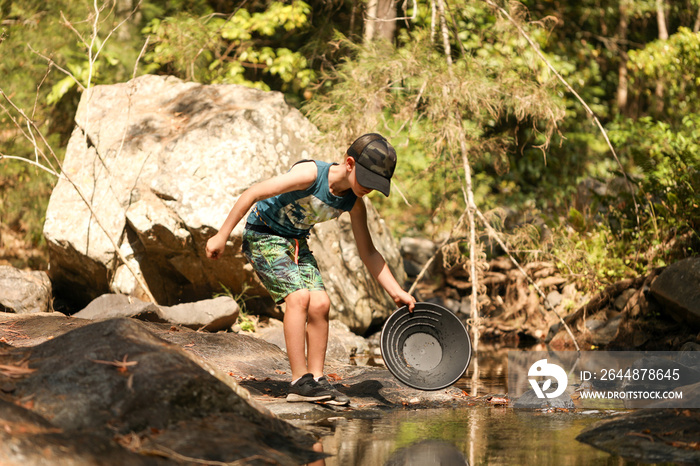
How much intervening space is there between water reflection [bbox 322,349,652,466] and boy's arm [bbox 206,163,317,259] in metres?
1.15

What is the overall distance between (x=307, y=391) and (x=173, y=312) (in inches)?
95.5

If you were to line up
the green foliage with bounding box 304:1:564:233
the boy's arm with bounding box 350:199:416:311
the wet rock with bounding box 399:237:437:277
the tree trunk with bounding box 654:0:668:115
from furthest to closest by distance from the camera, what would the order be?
1. the tree trunk with bounding box 654:0:668:115
2. the wet rock with bounding box 399:237:437:277
3. the green foliage with bounding box 304:1:564:233
4. the boy's arm with bounding box 350:199:416:311

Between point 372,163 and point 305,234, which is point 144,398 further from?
point 305,234

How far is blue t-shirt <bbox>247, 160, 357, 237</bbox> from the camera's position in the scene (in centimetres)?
410

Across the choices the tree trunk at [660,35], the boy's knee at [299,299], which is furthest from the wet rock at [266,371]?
the tree trunk at [660,35]

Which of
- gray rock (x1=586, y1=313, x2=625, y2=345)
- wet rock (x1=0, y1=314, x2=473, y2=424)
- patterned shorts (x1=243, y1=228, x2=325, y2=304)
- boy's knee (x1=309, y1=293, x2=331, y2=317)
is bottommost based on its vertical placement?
gray rock (x1=586, y1=313, x2=625, y2=345)

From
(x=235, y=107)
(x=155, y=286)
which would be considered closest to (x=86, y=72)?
(x=235, y=107)

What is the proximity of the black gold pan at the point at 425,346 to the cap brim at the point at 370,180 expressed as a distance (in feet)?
2.61

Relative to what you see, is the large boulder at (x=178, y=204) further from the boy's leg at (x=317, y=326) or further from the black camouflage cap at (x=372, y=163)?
the black camouflage cap at (x=372, y=163)

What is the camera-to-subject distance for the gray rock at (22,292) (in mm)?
6559

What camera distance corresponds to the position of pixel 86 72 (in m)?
9.19

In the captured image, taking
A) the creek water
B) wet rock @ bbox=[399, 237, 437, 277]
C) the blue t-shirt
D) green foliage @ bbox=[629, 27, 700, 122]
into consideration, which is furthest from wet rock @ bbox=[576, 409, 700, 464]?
green foliage @ bbox=[629, 27, 700, 122]

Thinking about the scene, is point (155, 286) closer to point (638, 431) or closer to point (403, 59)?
point (403, 59)

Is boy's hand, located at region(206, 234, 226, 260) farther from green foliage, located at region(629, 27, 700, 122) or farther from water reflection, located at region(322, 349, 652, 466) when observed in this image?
green foliage, located at region(629, 27, 700, 122)
